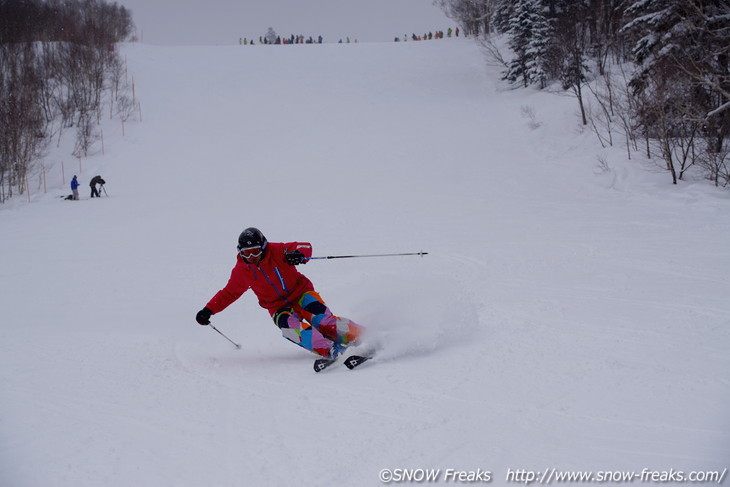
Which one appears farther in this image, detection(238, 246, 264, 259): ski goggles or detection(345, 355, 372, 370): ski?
detection(238, 246, 264, 259): ski goggles

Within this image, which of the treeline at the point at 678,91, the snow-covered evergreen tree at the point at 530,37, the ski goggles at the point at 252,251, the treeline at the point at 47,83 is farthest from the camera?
the snow-covered evergreen tree at the point at 530,37

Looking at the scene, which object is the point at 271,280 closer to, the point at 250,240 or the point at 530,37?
the point at 250,240

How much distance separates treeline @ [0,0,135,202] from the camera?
25297 mm

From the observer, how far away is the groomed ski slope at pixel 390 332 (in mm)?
3369

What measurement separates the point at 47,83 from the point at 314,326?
34.3 metres

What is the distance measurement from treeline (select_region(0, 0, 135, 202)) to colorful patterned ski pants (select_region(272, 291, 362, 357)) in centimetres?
2376

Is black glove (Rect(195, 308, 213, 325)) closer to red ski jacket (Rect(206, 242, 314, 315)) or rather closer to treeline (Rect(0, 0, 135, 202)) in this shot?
red ski jacket (Rect(206, 242, 314, 315))

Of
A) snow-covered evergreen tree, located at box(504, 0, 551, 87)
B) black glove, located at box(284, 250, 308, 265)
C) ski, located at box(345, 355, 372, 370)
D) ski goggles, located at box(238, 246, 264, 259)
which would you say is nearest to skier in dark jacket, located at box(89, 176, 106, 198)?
ski goggles, located at box(238, 246, 264, 259)

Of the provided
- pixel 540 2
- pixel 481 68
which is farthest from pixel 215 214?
pixel 481 68

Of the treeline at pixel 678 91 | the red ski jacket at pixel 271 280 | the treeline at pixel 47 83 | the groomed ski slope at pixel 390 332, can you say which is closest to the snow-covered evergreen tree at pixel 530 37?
the treeline at pixel 678 91

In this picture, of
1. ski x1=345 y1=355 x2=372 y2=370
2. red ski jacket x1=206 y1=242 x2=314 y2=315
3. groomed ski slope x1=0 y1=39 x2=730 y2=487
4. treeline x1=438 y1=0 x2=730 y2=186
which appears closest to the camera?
groomed ski slope x1=0 y1=39 x2=730 y2=487

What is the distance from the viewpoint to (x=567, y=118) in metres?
24.9

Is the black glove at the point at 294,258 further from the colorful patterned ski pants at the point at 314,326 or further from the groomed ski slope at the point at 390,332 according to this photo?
the groomed ski slope at the point at 390,332

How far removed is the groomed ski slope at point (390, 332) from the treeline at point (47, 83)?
18.4 feet
